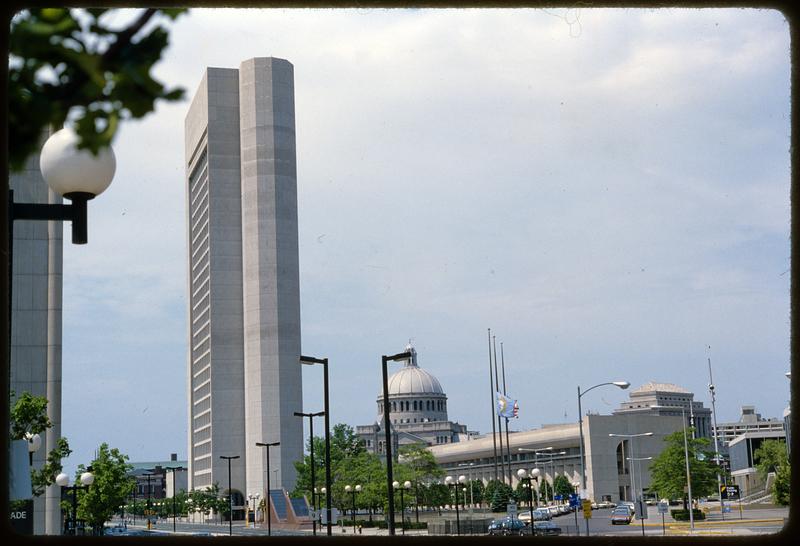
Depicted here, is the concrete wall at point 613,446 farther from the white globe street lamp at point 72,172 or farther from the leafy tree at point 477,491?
the white globe street lamp at point 72,172

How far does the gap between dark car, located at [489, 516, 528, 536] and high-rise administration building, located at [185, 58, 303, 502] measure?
8323cm

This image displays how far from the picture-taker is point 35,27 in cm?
226

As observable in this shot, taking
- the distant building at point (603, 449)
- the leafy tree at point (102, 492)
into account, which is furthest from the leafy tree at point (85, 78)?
the distant building at point (603, 449)

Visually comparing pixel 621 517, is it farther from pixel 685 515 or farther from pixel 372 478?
pixel 372 478

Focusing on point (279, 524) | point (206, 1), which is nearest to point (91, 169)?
point (206, 1)

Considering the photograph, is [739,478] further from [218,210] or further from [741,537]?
[741,537]

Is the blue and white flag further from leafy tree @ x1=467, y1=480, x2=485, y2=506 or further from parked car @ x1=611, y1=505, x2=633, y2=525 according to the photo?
parked car @ x1=611, y1=505, x2=633, y2=525

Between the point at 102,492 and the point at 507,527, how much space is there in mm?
24352

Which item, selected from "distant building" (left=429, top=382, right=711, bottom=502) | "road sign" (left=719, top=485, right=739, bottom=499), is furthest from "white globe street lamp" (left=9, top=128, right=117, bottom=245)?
"distant building" (left=429, top=382, right=711, bottom=502)

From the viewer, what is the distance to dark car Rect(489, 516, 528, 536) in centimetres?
5821

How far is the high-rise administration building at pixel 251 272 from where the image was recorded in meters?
147

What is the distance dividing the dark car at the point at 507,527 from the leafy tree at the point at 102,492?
22.1 meters

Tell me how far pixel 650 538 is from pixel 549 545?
396 millimetres

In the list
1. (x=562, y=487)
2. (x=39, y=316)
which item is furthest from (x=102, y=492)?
(x=562, y=487)
